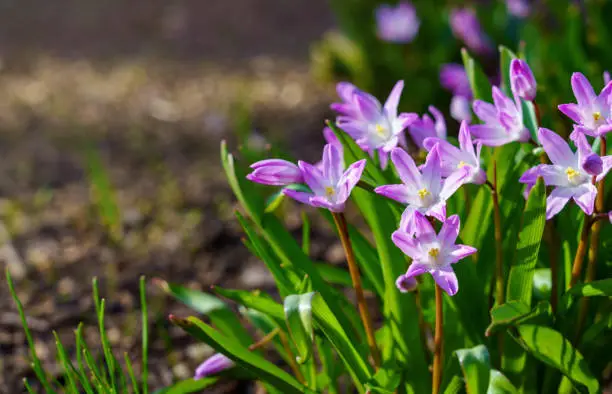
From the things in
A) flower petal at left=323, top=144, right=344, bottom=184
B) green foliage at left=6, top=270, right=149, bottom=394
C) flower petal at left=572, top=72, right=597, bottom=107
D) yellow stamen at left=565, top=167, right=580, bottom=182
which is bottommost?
green foliage at left=6, top=270, right=149, bottom=394

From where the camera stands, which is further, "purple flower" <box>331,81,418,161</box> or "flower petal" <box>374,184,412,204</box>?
"purple flower" <box>331,81,418,161</box>

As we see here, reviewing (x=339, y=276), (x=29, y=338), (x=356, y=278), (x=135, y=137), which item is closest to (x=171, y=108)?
(x=135, y=137)

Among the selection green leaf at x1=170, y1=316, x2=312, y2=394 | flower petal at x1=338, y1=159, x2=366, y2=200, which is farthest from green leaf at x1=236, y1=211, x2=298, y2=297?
flower petal at x1=338, y1=159, x2=366, y2=200

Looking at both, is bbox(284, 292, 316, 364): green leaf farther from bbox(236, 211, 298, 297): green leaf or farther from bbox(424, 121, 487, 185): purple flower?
bbox(424, 121, 487, 185): purple flower

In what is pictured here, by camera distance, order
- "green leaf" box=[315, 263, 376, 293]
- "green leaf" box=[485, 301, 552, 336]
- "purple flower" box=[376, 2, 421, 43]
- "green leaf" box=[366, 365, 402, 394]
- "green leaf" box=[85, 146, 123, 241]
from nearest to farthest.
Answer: "green leaf" box=[485, 301, 552, 336] < "green leaf" box=[366, 365, 402, 394] < "green leaf" box=[315, 263, 376, 293] < "green leaf" box=[85, 146, 123, 241] < "purple flower" box=[376, 2, 421, 43]

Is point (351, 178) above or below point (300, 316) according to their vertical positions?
above

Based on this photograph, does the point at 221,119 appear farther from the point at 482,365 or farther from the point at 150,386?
the point at 482,365

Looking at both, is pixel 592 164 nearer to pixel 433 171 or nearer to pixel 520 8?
pixel 433 171
